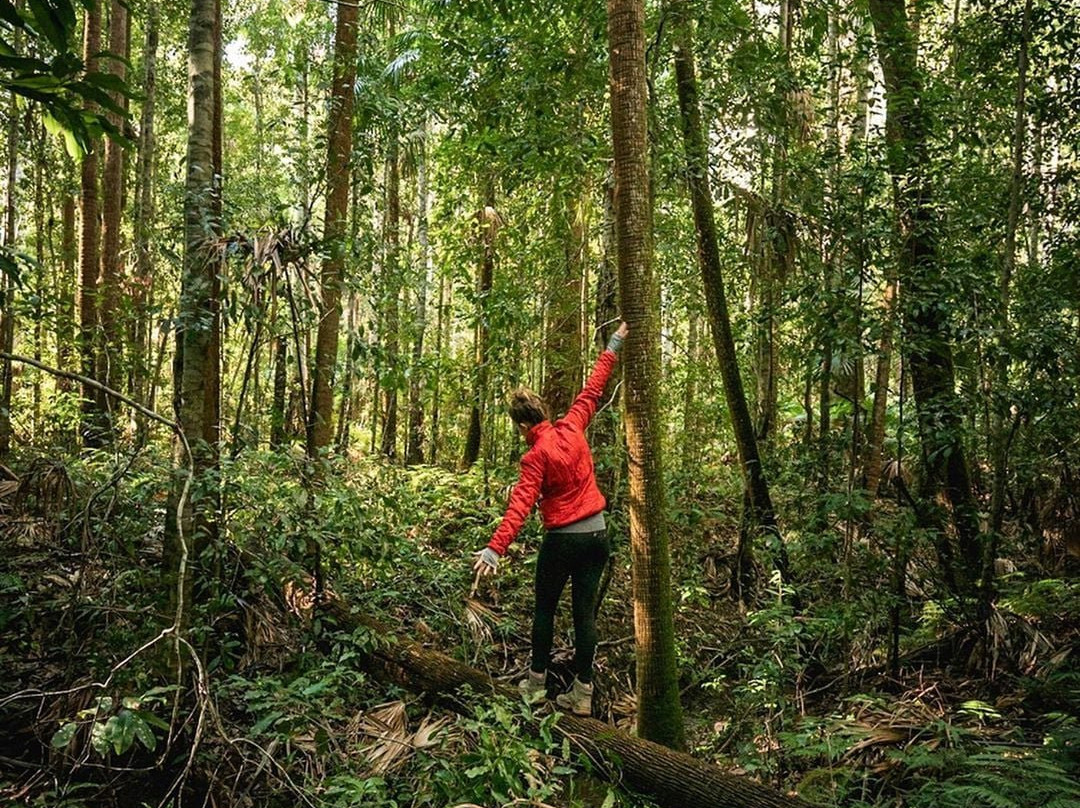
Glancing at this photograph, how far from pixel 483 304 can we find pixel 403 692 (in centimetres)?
497

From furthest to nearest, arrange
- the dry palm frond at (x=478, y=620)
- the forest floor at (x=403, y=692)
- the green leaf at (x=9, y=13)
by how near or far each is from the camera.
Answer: the dry palm frond at (x=478, y=620) → the forest floor at (x=403, y=692) → the green leaf at (x=9, y=13)

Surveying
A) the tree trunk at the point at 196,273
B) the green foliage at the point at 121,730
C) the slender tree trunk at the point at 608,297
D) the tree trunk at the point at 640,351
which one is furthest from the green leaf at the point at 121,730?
the slender tree trunk at the point at 608,297

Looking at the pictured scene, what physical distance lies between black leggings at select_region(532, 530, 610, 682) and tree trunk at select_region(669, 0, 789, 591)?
114 inches

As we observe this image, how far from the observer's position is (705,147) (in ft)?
26.8

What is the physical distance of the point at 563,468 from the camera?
18.0ft

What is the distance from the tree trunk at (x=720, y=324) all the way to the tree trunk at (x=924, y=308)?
5.26 ft

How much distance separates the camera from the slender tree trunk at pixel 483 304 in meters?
9.84

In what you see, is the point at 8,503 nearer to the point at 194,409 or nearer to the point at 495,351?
the point at 194,409

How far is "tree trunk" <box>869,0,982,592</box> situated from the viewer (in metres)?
6.59

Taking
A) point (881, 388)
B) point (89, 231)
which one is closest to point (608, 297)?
point (881, 388)

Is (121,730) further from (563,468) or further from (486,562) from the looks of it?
(563,468)

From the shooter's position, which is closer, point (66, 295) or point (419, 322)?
point (66, 295)

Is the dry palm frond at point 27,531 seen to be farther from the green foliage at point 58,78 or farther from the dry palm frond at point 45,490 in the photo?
the green foliage at point 58,78

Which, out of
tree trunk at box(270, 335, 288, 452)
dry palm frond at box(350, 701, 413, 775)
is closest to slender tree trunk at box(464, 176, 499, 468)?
tree trunk at box(270, 335, 288, 452)
